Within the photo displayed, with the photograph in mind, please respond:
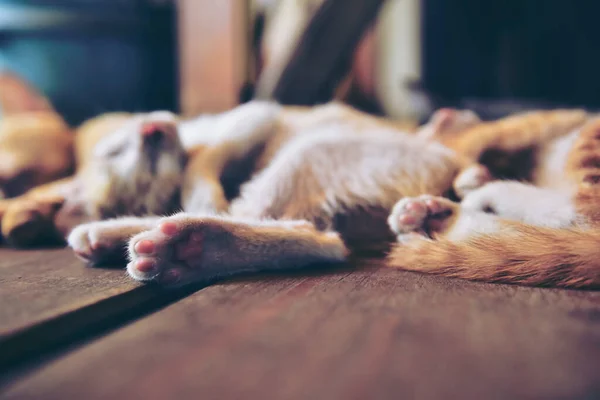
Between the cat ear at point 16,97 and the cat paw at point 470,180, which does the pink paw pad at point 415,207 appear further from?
the cat ear at point 16,97

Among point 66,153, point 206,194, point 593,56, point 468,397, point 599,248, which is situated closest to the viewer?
point 468,397

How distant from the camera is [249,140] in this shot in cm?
156

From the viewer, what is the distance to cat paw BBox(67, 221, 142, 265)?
1.05m

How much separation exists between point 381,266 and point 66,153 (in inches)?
58.4

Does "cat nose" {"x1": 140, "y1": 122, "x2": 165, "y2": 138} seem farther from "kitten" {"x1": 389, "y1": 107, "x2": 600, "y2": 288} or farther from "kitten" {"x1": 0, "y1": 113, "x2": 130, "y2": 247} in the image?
"kitten" {"x1": 389, "y1": 107, "x2": 600, "y2": 288}

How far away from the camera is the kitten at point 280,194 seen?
0.92 metres

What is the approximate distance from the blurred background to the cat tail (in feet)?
5.15

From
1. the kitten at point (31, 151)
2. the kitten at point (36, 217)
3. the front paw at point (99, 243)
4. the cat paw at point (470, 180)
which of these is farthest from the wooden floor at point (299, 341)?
the kitten at point (31, 151)

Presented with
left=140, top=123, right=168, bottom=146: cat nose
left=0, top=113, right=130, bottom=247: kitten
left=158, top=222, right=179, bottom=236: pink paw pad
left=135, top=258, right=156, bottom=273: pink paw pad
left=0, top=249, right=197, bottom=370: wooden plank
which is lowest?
left=0, top=113, right=130, bottom=247: kitten

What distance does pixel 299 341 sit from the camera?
0.60 m

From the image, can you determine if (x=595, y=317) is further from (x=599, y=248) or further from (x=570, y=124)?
(x=570, y=124)

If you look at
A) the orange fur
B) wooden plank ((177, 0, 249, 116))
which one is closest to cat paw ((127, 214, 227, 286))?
the orange fur

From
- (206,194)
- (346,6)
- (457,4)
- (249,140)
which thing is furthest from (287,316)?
(457,4)

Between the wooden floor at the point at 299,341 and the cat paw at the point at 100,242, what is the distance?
17 centimetres
